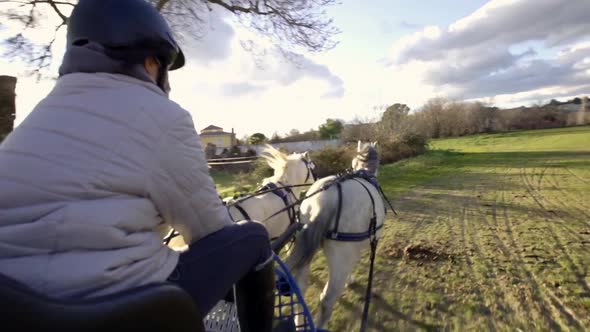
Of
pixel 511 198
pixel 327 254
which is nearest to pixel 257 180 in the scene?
pixel 511 198

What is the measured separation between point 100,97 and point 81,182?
31cm

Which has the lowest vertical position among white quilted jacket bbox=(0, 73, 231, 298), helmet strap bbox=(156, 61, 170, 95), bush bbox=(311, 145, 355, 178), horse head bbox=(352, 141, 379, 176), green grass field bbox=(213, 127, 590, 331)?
green grass field bbox=(213, 127, 590, 331)

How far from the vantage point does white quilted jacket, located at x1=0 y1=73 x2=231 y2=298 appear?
3.19 ft

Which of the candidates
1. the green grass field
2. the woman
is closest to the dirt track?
the green grass field

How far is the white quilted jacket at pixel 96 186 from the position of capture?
97 centimetres

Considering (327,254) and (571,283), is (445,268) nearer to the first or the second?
(571,283)

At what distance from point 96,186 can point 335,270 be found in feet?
8.28

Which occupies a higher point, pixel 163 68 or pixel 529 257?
pixel 163 68

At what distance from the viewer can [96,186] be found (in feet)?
3.39

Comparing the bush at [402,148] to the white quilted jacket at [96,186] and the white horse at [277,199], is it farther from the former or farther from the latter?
the white quilted jacket at [96,186]

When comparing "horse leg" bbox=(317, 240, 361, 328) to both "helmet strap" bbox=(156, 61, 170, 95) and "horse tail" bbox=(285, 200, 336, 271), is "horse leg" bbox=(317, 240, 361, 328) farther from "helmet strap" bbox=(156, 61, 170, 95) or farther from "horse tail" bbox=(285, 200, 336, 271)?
"helmet strap" bbox=(156, 61, 170, 95)

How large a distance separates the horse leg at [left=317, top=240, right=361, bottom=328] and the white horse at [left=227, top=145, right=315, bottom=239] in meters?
0.97

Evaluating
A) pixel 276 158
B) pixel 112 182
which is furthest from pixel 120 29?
pixel 276 158

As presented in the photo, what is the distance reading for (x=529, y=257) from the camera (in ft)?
A: 16.5
